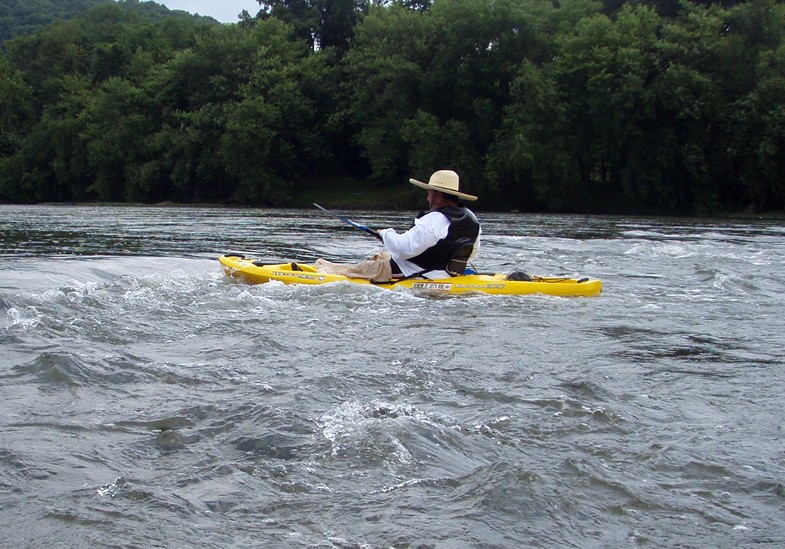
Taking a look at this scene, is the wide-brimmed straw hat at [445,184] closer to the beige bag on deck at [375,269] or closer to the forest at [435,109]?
the beige bag on deck at [375,269]

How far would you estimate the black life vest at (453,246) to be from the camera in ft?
25.3

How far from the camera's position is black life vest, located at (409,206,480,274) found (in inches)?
304

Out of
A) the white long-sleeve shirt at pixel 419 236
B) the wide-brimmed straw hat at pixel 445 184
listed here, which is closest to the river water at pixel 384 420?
the white long-sleeve shirt at pixel 419 236

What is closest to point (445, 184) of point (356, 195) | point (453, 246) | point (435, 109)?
point (453, 246)

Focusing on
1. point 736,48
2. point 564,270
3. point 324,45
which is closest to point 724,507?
point 564,270

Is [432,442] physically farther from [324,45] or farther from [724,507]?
[324,45]

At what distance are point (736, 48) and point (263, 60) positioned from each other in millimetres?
22564

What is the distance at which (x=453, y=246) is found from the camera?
25.7ft

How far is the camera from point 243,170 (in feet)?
130

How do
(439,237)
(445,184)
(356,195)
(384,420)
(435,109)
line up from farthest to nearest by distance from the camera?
(356,195) < (435,109) < (439,237) < (445,184) < (384,420)

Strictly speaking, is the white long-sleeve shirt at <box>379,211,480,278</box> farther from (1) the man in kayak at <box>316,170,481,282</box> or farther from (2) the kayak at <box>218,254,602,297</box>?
(2) the kayak at <box>218,254,602,297</box>

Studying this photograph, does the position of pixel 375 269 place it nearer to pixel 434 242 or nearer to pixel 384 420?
pixel 434 242

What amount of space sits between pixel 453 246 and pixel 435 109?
31.5 meters

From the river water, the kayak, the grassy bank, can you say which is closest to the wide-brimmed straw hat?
the kayak
